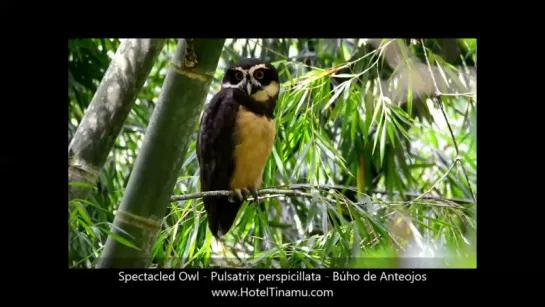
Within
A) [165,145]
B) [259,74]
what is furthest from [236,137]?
[165,145]

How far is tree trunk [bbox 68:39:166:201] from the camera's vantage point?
1508 mm

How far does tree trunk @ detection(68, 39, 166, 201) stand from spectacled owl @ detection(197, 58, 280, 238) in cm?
20

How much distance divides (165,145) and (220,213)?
0.83ft

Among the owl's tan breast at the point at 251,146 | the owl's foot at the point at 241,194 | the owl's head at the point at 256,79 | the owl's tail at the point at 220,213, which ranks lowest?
the owl's tail at the point at 220,213

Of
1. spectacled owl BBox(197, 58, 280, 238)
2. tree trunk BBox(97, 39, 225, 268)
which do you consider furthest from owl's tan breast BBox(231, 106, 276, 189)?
tree trunk BBox(97, 39, 225, 268)

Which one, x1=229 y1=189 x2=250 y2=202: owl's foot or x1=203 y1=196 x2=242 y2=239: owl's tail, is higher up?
x1=229 y1=189 x2=250 y2=202: owl's foot

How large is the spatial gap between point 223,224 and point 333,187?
251 mm

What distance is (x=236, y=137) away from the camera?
5.58 ft

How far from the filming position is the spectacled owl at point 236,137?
1.67 metres

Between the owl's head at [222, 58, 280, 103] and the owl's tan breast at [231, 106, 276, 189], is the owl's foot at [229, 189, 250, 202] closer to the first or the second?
the owl's tan breast at [231, 106, 276, 189]

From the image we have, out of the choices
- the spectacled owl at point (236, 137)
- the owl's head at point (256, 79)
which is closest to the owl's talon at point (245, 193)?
the spectacled owl at point (236, 137)

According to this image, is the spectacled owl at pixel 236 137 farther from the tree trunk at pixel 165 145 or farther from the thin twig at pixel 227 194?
the tree trunk at pixel 165 145

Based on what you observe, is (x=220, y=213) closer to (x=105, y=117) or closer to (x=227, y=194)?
(x=227, y=194)
